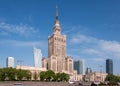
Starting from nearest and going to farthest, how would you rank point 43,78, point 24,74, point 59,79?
point 24,74 < point 43,78 < point 59,79

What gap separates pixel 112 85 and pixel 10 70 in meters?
67.9

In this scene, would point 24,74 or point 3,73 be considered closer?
point 3,73

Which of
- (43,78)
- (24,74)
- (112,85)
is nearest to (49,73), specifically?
(43,78)

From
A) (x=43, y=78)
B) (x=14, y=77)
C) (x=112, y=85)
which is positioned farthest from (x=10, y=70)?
(x=112, y=85)

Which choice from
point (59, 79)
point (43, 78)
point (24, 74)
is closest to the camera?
point (24, 74)

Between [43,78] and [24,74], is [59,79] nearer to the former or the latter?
[43,78]

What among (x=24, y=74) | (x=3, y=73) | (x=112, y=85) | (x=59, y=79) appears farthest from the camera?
(x=59, y=79)

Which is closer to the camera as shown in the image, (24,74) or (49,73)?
(24,74)

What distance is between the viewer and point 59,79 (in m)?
171

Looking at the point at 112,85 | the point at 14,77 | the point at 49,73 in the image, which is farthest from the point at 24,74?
the point at 112,85

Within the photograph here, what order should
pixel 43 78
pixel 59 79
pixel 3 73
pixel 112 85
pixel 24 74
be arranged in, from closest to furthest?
1. pixel 112 85
2. pixel 3 73
3. pixel 24 74
4. pixel 43 78
5. pixel 59 79

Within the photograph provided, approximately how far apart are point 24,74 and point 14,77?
7.55 meters

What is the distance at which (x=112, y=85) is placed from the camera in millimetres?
86625

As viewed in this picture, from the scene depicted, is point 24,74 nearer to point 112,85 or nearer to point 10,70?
point 10,70
